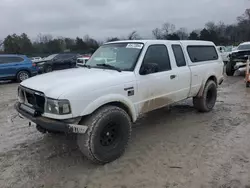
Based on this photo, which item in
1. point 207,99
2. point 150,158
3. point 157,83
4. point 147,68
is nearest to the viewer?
point 150,158

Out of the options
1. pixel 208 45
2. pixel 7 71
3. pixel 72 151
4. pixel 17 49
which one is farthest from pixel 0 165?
pixel 17 49

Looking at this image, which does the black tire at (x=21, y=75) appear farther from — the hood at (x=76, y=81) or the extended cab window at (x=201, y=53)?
the extended cab window at (x=201, y=53)

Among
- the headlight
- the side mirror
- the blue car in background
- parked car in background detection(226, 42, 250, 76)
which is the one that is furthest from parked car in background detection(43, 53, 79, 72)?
the headlight

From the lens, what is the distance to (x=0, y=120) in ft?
20.7

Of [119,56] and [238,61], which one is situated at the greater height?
[119,56]

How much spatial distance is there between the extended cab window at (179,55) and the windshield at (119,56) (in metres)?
0.97

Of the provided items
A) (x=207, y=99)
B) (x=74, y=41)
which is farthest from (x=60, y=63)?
(x=74, y=41)

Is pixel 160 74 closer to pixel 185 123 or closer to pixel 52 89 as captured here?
pixel 185 123

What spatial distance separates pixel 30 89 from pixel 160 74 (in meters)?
2.28

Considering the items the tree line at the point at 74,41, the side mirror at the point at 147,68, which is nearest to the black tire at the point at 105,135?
the side mirror at the point at 147,68

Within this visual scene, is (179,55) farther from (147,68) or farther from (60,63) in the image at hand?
(60,63)

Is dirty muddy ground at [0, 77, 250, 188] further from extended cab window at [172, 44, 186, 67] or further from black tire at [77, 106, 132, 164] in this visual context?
extended cab window at [172, 44, 186, 67]

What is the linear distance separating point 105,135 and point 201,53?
3.62m

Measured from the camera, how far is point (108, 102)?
3.73 meters
